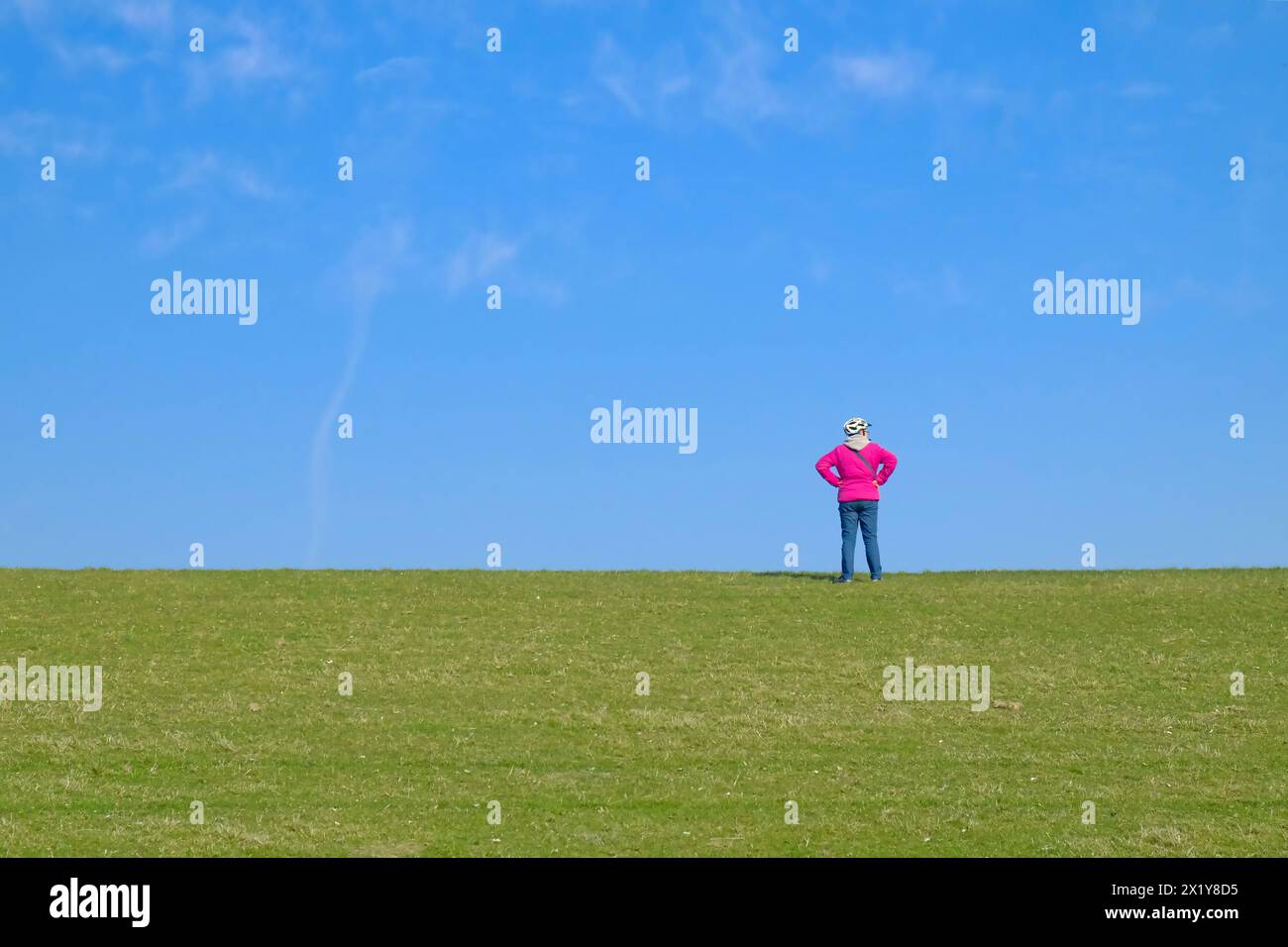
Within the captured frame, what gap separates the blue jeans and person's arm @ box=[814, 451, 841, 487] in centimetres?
64

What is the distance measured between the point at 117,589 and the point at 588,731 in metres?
16.4

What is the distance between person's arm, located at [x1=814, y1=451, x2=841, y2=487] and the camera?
106 feet

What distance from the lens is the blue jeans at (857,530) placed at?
3209 cm

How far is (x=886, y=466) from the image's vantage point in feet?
106

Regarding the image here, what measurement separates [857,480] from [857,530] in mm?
1451
